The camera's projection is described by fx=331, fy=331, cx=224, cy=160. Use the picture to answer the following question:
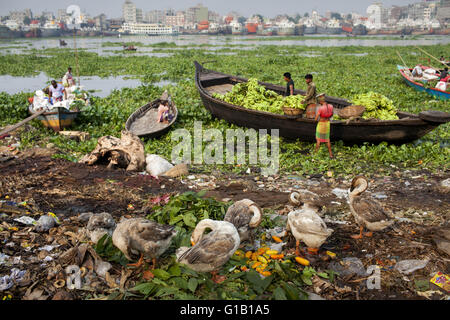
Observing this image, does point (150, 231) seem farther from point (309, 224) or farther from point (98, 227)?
point (309, 224)

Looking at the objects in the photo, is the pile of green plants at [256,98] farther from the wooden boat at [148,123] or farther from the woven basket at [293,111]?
the wooden boat at [148,123]

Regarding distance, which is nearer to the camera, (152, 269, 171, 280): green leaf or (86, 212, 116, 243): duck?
(152, 269, 171, 280): green leaf

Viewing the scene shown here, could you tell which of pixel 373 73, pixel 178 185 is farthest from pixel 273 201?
pixel 373 73

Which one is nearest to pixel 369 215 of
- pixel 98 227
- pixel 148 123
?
pixel 98 227

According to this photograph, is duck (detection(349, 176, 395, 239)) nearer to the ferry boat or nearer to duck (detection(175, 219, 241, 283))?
duck (detection(175, 219, 241, 283))

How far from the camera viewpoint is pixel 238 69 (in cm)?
2208

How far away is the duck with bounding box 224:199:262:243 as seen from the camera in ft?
13.0

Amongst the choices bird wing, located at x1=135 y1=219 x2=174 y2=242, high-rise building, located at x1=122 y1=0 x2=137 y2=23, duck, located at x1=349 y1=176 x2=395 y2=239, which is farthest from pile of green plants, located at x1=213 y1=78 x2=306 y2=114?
high-rise building, located at x1=122 y1=0 x2=137 y2=23

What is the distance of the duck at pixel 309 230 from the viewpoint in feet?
12.0

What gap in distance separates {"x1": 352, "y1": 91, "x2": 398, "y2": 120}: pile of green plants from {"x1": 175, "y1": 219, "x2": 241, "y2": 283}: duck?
564 centimetres

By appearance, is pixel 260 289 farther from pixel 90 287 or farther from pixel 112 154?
pixel 112 154

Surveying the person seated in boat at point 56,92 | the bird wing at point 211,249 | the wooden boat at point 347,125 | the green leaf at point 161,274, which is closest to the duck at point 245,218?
the bird wing at point 211,249

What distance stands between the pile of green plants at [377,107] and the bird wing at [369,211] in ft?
13.9
